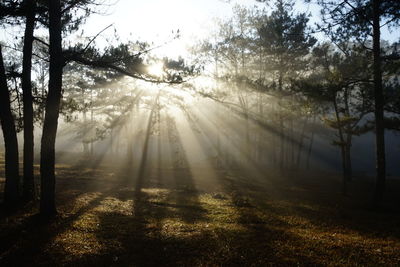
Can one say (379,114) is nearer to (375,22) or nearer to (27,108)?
(375,22)

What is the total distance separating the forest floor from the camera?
260 inches

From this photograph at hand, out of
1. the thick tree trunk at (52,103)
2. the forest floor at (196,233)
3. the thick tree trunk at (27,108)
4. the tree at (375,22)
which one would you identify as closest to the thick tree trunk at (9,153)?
the thick tree trunk at (27,108)

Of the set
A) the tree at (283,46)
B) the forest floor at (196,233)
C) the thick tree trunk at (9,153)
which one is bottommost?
the forest floor at (196,233)

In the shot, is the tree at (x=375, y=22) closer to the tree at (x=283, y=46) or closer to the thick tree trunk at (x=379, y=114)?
the thick tree trunk at (x=379, y=114)

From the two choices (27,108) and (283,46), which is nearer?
(27,108)

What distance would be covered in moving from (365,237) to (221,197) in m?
7.65

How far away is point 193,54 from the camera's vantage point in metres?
30.3

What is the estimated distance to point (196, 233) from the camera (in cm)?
862

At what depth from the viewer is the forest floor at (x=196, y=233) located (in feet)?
21.7

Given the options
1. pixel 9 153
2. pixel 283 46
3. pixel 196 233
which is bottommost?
pixel 196 233

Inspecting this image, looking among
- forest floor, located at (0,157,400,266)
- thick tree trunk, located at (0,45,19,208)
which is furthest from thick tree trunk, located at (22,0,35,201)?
forest floor, located at (0,157,400,266)

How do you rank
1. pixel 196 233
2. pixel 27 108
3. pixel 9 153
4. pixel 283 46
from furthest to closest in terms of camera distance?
pixel 283 46, pixel 27 108, pixel 9 153, pixel 196 233

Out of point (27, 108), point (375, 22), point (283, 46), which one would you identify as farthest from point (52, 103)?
point (283, 46)

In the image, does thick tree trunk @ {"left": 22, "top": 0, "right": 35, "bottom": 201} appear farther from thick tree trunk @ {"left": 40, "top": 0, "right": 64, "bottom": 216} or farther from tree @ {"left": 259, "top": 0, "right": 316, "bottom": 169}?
tree @ {"left": 259, "top": 0, "right": 316, "bottom": 169}
